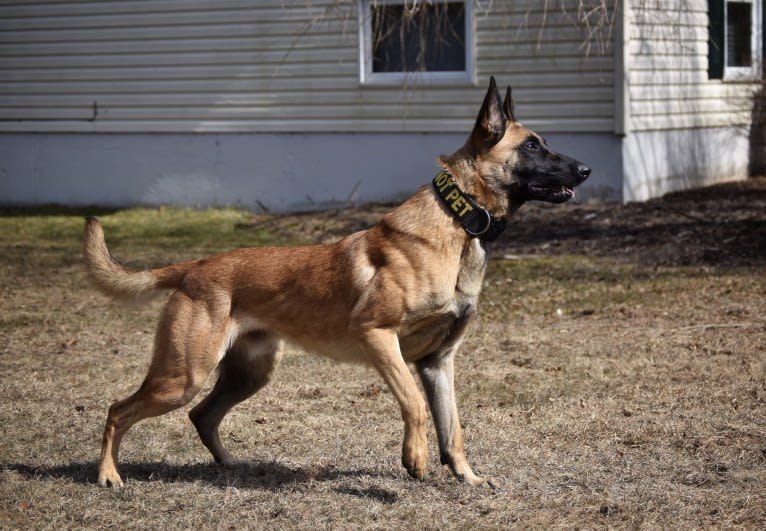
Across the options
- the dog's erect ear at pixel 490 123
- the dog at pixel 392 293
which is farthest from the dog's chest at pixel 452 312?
the dog's erect ear at pixel 490 123

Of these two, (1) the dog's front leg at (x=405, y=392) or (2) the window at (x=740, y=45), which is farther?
(2) the window at (x=740, y=45)

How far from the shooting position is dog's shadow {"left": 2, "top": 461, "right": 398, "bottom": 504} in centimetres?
554

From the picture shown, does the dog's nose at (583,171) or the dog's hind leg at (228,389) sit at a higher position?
the dog's nose at (583,171)

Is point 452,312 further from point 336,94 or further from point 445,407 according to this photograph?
point 336,94

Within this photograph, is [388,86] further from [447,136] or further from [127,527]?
[127,527]

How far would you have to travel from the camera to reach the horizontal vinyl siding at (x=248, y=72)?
14.4 meters

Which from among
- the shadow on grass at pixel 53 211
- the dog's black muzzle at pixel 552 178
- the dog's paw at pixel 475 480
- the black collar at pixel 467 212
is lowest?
the dog's paw at pixel 475 480

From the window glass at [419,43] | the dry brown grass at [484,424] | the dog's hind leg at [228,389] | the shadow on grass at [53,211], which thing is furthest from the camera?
the shadow on grass at [53,211]

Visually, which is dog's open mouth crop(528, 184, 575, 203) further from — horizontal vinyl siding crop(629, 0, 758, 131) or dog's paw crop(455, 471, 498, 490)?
horizontal vinyl siding crop(629, 0, 758, 131)

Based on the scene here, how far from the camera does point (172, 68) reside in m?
16.3

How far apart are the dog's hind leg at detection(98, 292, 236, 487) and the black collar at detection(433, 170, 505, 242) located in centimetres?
122

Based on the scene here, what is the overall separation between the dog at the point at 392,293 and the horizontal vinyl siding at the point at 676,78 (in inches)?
359

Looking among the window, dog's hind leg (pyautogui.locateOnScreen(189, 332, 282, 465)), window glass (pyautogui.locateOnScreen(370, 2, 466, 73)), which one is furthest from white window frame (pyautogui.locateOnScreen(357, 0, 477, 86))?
dog's hind leg (pyautogui.locateOnScreen(189, 332, 282, 465))

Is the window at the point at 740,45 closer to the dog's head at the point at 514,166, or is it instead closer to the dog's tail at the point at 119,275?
the dog's head at the point at 514,166
